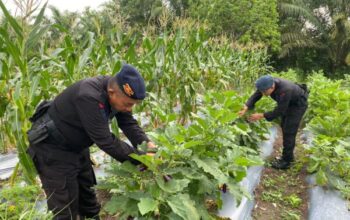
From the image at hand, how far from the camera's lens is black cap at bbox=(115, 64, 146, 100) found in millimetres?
2355

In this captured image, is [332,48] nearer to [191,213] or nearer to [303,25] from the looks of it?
[303,25]

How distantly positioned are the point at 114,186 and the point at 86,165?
51cm

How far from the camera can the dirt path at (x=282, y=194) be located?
13.7ft

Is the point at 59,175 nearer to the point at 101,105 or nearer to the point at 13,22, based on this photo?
the point at 101,105

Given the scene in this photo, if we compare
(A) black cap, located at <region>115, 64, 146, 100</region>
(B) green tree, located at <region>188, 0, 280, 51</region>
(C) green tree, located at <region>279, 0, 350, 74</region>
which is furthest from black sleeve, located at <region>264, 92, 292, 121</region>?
(C) green tree, located at <region>279, 0, 350, 74</region>

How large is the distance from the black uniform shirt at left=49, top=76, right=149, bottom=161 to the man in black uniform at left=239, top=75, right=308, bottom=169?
263cm

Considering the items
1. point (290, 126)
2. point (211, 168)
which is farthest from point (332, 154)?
point (211, 168)

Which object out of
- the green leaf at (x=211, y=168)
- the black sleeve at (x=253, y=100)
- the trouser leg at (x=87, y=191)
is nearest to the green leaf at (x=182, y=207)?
the green leaf at (x=211, y=168)

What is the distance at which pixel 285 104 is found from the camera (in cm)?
493

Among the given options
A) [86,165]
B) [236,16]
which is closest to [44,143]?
[86,165]

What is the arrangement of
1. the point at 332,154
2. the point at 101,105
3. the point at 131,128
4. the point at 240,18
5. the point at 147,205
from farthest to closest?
the point at 240,18 → the point at 332,154 → the point at 131,128 → the point at 101,105 → the point at 147,205

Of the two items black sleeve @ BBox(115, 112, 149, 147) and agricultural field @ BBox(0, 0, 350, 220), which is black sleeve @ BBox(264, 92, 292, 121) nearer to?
agricultural field @ BBox(0, 0, 350, 220)

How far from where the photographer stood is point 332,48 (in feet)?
65.2

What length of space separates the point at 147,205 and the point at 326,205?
103 inches
